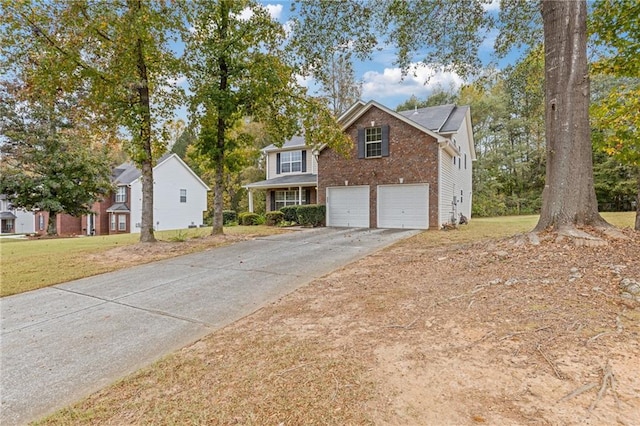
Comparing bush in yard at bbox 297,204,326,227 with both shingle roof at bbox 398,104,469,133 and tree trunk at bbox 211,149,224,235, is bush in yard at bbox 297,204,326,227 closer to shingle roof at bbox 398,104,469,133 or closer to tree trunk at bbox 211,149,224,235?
tree trunk at bbox 211,149,224,235

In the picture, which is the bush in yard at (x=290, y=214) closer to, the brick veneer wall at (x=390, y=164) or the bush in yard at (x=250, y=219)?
the brick veneer wall at (x=390, y=164)

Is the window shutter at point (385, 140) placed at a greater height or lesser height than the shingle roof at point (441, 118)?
lesser

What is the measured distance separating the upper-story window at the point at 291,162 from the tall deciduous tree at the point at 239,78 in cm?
865

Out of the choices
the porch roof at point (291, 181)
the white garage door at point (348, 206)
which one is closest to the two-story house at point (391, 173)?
the white garage door at point (348, 206)

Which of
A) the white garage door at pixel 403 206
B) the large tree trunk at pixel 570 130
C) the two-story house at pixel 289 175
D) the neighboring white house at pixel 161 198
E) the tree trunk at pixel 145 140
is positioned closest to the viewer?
the large tree trunk at pixel 570 130

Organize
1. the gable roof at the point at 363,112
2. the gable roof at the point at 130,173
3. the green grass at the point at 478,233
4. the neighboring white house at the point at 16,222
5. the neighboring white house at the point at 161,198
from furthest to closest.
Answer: the neighboring white house at the point at 16,222 → the gable roof at the point at 130,173 → the neighboring white house at the point at 161,198 → the gable roof at the point at 363,112 → the green grass at the point at 478,233

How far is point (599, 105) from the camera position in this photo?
25.0ft

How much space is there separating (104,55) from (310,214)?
393 inches

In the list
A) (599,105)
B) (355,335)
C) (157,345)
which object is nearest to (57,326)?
(157,345)

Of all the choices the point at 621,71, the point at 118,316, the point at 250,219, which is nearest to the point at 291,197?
the point at 250,219

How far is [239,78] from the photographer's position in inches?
440

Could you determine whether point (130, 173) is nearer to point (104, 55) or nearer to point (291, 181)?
point (291, 181)

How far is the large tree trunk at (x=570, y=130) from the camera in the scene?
19.7ft

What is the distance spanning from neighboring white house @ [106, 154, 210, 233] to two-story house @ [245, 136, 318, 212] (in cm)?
978
